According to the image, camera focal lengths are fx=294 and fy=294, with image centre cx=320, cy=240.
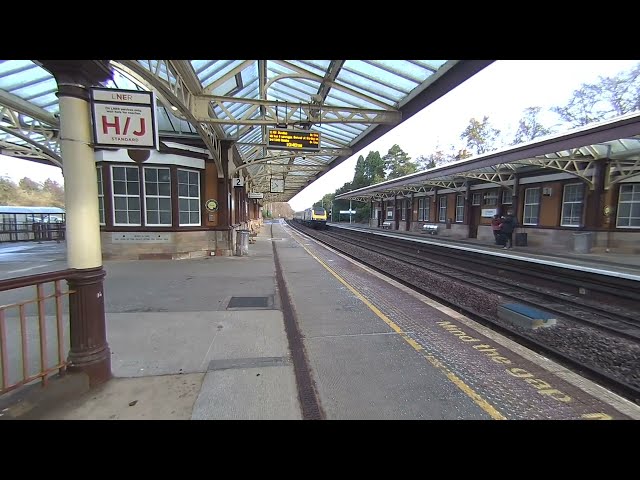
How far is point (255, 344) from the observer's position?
13.8 feet

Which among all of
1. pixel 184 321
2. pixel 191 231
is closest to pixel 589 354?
pixel 184 321

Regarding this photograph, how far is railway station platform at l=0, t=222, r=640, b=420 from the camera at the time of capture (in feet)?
Result: 8.95

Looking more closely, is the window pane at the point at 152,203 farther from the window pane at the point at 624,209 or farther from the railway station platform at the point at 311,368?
the window pane at the point at 624,209

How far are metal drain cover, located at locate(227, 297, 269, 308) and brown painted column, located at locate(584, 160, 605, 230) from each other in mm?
17873

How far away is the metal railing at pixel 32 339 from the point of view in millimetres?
2574

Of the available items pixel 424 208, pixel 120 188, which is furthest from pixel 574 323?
pixel 424 208

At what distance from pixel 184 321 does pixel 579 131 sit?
1507 centimetres

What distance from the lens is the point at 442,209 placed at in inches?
1161

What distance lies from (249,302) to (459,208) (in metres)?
25.6

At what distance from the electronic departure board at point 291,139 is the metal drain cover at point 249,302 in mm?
6164

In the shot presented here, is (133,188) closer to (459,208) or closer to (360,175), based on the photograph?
(459,208)
